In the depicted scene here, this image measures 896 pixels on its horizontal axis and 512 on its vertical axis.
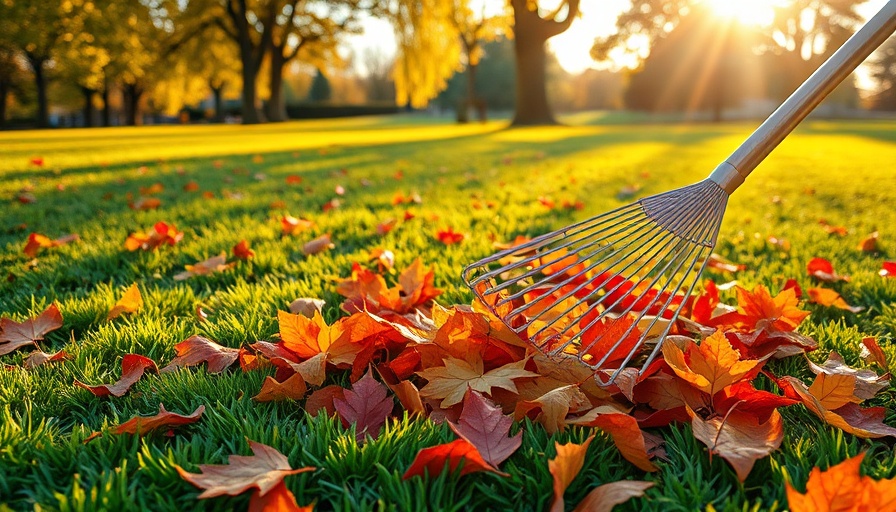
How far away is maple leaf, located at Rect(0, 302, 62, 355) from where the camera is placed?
1.71m

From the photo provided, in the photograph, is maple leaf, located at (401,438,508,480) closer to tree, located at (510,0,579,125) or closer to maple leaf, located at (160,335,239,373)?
maple leaf, located at (160,335,239,373)

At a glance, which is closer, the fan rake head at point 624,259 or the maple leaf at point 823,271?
the fan rake head at point 624,259

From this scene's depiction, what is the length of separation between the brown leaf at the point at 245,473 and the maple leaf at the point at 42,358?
81 cm

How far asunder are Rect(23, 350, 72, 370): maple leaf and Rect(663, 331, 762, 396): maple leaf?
156 centimetres

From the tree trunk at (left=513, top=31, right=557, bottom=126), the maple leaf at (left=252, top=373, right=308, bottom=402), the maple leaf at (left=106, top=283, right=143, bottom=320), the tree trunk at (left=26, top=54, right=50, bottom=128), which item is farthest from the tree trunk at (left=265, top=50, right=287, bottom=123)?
the maple leaf at (left=252, top=373, right=308, bottom=402)

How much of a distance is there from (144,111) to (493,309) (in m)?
66.0

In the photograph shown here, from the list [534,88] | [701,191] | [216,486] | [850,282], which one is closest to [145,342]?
[216,486]

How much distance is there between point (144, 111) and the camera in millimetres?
58250

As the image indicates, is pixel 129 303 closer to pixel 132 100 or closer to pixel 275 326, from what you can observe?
pixel 275 326

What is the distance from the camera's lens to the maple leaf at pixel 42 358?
1578 mm

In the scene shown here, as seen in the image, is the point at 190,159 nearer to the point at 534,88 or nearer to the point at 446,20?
the point at 446,20

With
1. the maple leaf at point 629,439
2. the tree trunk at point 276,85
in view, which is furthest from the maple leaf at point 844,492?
the tree trunk at point 276,85

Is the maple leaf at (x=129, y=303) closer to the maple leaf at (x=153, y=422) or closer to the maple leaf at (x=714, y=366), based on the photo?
the maple leaf at (x=153, y=422)

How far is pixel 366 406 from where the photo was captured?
129 centimetres
